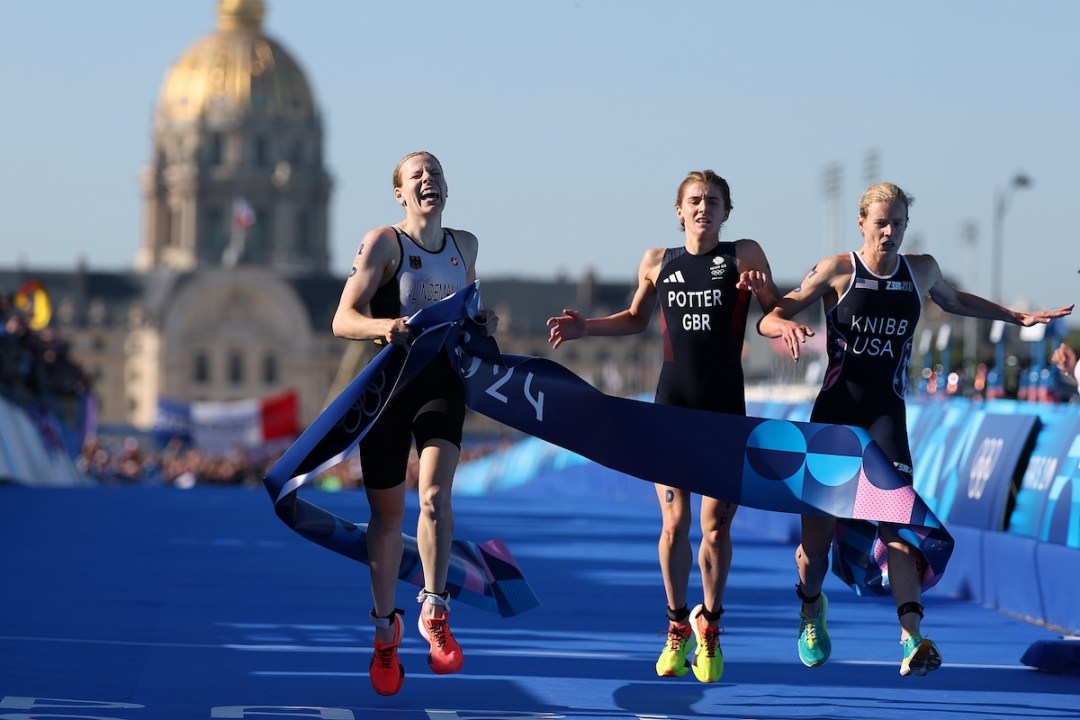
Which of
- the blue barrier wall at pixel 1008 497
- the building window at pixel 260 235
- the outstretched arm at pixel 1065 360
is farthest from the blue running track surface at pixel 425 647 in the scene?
the building window at pixel 260 235

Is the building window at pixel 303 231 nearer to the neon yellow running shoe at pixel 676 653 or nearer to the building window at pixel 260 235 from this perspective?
the building window at pixel 260 235

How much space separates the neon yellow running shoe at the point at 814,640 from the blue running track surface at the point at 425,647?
13cm

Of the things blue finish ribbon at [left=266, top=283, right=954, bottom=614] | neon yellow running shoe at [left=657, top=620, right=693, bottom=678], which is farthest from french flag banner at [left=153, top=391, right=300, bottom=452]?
neon yellow running shoe at [left=657, top=620, right=693, bottom=678]

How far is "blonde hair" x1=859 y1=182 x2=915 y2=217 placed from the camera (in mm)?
8703

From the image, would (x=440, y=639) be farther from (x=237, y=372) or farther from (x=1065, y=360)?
(x=237, y=372)

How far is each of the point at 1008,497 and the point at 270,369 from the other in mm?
156697

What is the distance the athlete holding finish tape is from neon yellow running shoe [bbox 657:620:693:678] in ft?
2.78

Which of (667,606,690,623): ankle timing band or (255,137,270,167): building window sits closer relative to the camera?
(667,606,690,623): ankle timing band

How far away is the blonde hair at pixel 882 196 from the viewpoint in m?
8.70

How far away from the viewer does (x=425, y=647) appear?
10.2 metres

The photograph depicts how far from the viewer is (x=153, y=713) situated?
25.5 ft

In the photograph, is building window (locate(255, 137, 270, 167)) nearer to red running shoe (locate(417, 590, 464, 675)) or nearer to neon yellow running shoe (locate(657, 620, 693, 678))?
neon yellow running shoe (locate(657, 620, 693, 678))

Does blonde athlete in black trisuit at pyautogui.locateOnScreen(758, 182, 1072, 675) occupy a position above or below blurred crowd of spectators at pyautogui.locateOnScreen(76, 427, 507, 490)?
above

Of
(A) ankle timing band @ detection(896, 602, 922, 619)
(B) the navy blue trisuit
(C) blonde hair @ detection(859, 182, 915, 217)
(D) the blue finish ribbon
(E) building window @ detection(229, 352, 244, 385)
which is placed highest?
(C) blonde hair @ detection(859, 182, 915, 217)
